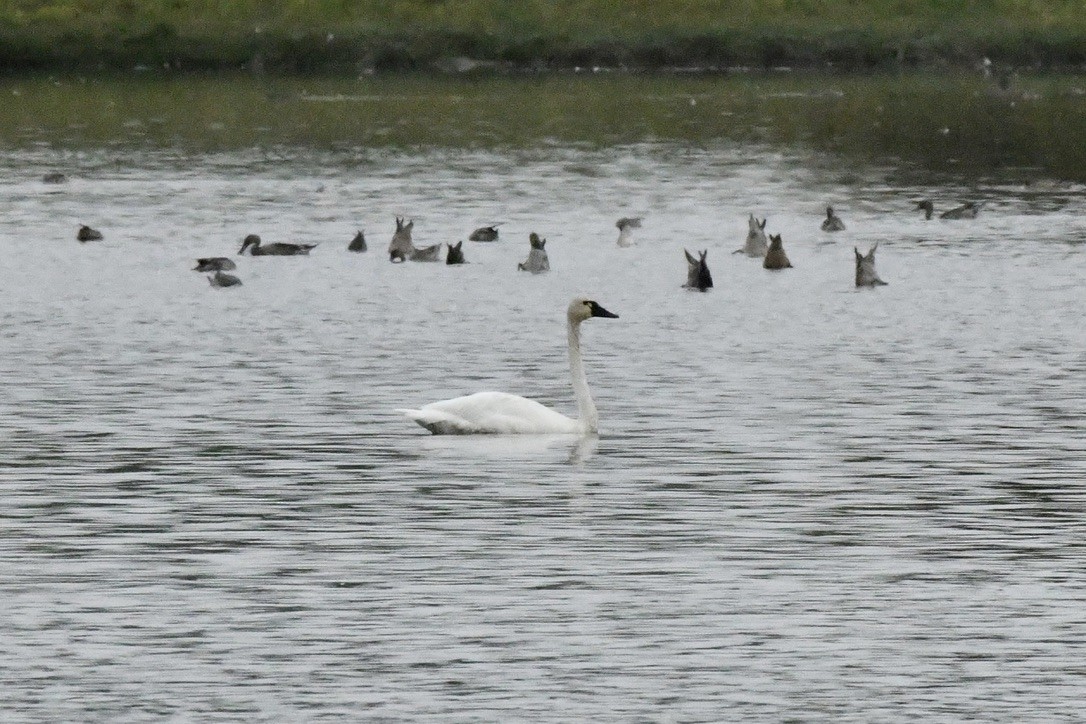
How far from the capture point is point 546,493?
2009 cm

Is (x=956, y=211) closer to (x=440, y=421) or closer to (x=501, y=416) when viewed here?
(x=501, y=416)

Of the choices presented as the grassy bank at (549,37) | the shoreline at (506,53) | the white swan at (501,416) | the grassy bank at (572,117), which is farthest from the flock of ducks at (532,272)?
the grassy bank at (549,37)

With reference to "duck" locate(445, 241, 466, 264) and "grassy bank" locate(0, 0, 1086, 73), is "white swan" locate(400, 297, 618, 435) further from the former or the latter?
"grassy bank" locate(0, 0, 1086, 73)

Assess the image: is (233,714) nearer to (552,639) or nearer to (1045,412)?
(552,639)

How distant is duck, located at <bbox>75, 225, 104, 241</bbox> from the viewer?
42.8 metres

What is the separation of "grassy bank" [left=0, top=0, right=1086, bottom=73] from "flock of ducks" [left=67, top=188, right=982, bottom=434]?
121 feet

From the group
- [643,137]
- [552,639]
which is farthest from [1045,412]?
[643,137]

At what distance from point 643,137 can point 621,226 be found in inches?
962

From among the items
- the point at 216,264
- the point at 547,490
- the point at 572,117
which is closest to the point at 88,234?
the point at 216,264

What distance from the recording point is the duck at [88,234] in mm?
42750

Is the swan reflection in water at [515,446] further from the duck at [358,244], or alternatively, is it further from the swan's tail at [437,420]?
the duck at [358,244]

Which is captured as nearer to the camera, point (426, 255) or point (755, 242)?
point (426, 255)

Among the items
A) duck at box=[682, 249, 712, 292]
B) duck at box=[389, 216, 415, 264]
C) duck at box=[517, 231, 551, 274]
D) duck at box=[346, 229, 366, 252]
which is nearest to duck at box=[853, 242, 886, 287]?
duck at box=[682, 249, 712, 292]

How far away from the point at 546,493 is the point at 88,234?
2393 cm
